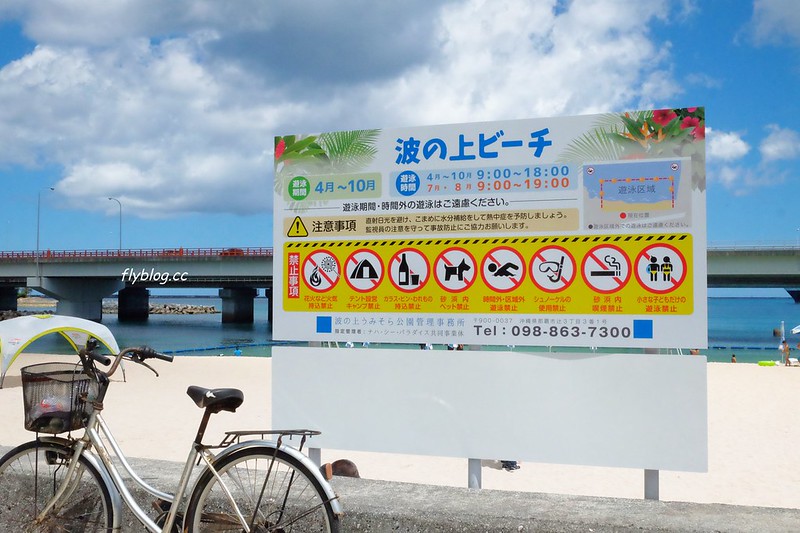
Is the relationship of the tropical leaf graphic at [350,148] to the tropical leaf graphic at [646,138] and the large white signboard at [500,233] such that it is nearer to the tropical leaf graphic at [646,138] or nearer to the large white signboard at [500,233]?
the large white signboard at [500,233]

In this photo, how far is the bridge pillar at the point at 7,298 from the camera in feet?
256

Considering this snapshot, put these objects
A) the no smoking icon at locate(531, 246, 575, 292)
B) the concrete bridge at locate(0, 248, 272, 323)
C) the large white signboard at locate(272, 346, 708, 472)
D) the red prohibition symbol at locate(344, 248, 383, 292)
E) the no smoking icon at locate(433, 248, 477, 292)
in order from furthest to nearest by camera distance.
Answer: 1. the concrete bridge at locate(0, 248, 272, 323)
2. the red prohibition symbol at locate(344, 248, 383, 292)
3. the no smoking icon at locate(433, 248, 477, 292)
4. the no smoking icon at locate(531, 246, 575, 292)
5. the large white signboard at locate(272, 346, 708, 472)

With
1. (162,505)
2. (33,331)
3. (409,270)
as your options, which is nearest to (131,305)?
A: (33,331)

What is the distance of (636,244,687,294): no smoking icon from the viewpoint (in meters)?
4.22

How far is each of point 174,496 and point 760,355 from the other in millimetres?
38561

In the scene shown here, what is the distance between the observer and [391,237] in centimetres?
468

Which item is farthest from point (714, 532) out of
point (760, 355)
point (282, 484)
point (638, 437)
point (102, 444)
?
point (760, 355)

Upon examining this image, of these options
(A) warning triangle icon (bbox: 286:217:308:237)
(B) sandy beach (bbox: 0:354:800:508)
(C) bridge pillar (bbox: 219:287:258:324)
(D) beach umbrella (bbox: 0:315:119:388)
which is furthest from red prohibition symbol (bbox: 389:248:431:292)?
(C) bridge pillar (bbox: 219:287:258:324)

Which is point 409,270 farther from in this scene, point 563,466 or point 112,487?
point 563,466

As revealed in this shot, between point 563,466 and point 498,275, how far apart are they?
610cm

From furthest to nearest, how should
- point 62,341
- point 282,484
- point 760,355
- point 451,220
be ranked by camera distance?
point 62,341
point 760,355
point 451,220
point 282,484

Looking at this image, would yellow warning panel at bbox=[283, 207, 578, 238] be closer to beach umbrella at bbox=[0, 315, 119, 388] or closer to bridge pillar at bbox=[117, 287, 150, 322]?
beach umbrella at bbox=[0, 315, 119, 388]

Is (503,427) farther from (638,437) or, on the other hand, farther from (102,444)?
(102,444)

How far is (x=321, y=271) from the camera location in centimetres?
485
